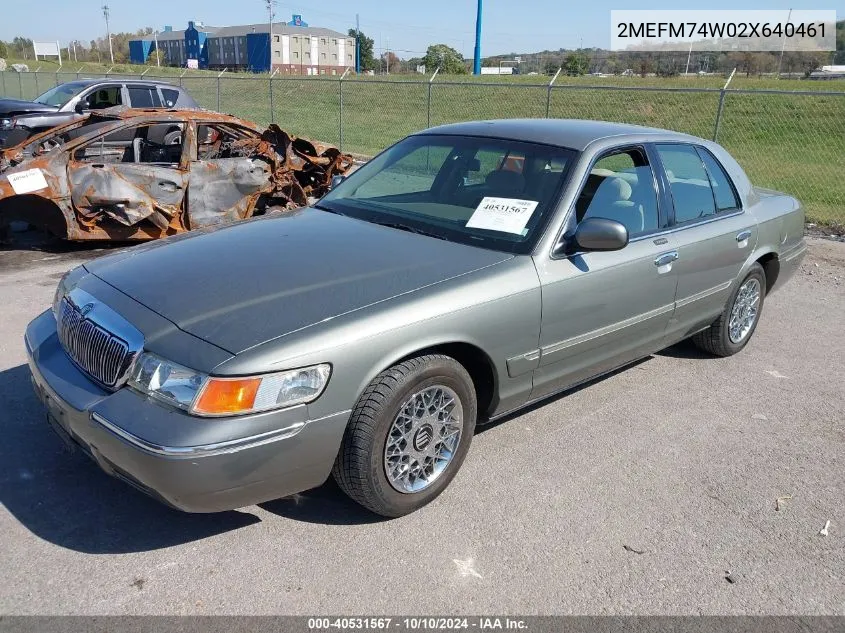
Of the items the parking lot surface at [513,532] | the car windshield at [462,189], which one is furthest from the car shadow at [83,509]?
the car windshield at [462,189]

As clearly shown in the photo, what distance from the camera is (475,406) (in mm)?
3457

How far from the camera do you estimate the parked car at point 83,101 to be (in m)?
11.7

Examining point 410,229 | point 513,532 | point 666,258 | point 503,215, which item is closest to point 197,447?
point 513,532

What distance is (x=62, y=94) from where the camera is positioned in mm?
13828

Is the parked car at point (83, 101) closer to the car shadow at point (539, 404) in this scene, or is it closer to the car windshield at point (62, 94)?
the car windshield at point (62, 94)

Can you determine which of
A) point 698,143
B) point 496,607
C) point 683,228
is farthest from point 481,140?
point 496,607

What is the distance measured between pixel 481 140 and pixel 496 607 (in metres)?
2.68

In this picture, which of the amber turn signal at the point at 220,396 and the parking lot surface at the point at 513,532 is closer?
the amber turn signal at the point at 220,396

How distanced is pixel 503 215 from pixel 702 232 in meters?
1.57

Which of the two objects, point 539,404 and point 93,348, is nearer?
point 93,348

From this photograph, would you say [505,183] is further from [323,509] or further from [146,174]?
[146,174]

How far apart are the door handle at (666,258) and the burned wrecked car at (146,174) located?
5479 mm

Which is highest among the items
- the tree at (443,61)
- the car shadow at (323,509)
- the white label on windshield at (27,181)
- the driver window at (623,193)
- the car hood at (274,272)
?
the tree at (443,61)

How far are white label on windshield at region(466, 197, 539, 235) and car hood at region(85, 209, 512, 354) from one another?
212 mm
